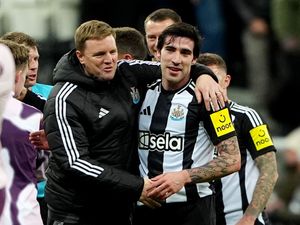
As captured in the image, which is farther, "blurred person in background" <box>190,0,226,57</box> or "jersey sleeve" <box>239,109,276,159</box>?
"blurred person in background" <box>190,0,226,57</box>

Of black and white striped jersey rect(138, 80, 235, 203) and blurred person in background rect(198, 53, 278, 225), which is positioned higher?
black and white striped jersey rect(138, 80, 235, 203)

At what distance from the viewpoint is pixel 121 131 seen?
8781 millimetres

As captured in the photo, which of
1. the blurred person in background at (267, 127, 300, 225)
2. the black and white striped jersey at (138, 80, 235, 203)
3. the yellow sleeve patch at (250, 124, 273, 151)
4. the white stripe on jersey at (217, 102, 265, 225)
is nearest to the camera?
the black and white striped jersey at (138, 80, 235, 203)

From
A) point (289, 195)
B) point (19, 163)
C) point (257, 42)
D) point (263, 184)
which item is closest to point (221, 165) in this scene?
point (263, 184)

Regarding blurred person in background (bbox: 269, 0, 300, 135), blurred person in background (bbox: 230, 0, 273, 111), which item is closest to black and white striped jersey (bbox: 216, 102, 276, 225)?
blurred person in background (bbox: 269, 0, 300, 135)

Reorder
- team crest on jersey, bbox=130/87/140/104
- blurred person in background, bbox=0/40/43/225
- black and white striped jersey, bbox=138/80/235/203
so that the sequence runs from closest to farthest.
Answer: blurred person in background, bbox=0/40/43/225
black and white striped jersey, bbox=138/80/235/203
team crest on jersey, bbox=130/87/140/104

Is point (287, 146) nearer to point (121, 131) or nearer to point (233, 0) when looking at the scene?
point (233, 0)

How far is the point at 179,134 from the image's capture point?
8820 mm

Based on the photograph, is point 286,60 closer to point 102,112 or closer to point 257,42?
point 257,42

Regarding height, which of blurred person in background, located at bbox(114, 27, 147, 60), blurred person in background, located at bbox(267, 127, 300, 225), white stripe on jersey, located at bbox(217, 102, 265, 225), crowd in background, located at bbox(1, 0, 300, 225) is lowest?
blurred person in background, located at bbox(267, 127, 300, 225)

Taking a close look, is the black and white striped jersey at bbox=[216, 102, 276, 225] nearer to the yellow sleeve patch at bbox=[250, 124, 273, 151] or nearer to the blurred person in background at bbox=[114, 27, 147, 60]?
the yellow sleeve patch at bbox=[250, 124, 273, 151]

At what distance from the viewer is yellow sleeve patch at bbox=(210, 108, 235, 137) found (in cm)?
874

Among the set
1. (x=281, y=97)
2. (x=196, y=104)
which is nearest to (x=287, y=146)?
(x=281, y=97)

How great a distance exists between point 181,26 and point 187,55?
19 centimetres
